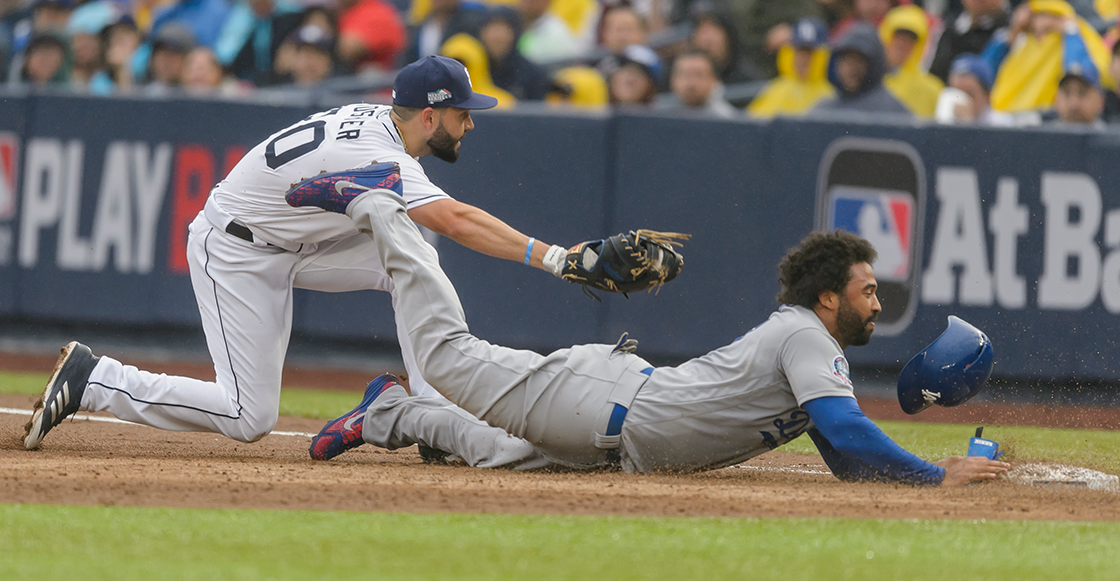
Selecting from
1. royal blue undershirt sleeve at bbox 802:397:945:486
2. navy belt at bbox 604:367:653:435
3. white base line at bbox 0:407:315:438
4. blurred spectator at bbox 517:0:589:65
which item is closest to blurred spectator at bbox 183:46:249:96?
blurred spectator at bbox 517:0:589:65

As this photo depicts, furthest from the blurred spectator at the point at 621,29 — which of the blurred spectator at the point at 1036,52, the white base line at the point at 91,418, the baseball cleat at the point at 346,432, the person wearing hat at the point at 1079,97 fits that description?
the baseball cleat at the point at 346,432

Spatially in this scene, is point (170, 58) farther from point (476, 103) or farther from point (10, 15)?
point (476, 103)

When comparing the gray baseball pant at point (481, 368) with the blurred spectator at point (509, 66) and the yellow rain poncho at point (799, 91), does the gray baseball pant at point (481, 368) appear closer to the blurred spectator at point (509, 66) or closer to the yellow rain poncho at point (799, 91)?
the yellow rain poncho at point (799, 91)

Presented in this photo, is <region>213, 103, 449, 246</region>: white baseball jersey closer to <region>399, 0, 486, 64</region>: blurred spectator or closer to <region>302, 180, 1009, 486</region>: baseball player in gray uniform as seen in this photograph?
<region>302, 180, 1009, 486</region>: baseball player in gray uniform

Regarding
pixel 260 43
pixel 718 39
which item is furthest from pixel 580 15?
pixel 260 43

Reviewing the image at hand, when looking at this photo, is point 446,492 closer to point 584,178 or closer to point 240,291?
point 240,291

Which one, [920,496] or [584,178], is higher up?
[584,178]

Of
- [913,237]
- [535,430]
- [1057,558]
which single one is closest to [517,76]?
[913,237]
